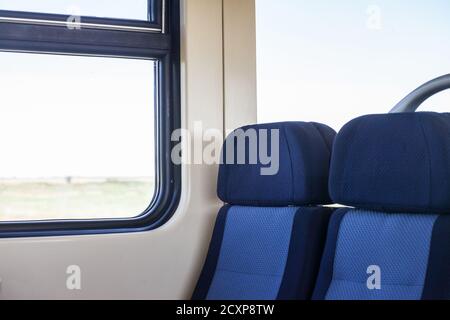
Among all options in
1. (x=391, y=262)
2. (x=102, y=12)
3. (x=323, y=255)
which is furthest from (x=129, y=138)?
(x=391, y=262)

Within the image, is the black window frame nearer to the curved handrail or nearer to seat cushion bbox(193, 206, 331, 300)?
seat cushion bbox(193, 206, 331, 300)

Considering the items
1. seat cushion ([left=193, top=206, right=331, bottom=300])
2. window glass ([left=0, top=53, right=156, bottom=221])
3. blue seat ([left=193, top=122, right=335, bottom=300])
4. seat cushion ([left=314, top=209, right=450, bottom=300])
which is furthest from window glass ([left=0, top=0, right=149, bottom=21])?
seat cushion ([left=314, top=209, right=450, bottom=300])

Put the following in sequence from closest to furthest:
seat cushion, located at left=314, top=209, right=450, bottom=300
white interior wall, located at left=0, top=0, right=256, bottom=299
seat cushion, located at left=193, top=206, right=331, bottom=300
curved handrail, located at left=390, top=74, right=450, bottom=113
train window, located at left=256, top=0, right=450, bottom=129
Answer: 1. seat cushion, located at left=314, top=209, right=450, bottom=300
2. seat cushion, located at left=193, top=206, right=331, bottom=300
3. curved handrail, located at left=390, top=74, right=450, bottom=113
4. white interior wall, located at left=0, top=0, right=256, bottom=299
5. train window, located at left=256, top=0, right=450, bottom=129

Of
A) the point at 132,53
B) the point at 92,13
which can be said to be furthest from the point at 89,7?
the point at 132,53

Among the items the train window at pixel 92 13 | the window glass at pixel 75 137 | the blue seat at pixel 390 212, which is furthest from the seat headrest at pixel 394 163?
the train window at pixel 92 13

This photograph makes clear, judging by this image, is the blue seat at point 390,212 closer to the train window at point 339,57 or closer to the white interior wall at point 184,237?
the white interior wall at point 184,237

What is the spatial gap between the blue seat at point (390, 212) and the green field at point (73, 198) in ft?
2.94

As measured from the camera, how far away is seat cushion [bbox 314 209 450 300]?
1742 millimetres

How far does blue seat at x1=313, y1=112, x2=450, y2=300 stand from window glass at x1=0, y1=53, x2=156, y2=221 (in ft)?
2.98

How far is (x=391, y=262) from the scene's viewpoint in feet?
5.98

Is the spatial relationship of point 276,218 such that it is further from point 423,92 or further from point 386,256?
point 423,92

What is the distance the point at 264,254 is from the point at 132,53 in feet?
3.12

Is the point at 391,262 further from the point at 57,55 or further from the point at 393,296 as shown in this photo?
the point at 57,55

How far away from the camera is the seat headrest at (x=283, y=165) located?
7.20ft
